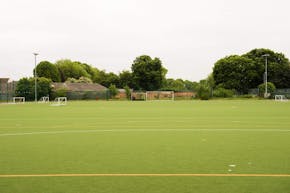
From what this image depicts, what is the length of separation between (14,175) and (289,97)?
58.0 metres

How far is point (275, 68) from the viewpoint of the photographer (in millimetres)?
72312

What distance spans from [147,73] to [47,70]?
2813 centimetres

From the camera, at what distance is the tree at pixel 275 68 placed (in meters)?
72.1

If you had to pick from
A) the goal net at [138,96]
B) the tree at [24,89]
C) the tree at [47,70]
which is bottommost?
the goal net at [138,96]

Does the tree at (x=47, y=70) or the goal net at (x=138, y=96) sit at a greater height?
the tree at (x=47, y=70)

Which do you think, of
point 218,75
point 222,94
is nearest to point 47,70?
point 218,75

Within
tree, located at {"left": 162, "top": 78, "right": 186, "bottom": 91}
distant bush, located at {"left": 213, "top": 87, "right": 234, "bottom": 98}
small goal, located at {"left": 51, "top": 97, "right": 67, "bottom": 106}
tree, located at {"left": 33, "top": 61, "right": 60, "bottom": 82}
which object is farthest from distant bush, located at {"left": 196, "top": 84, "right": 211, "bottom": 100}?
tree, located at {"left": 33, "top": 61, "right": 60, "bottom": 82}

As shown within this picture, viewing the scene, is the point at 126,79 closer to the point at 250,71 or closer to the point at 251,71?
the point at 250,71

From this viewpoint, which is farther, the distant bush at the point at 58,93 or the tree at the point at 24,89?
the distant bush at the point at 58,93

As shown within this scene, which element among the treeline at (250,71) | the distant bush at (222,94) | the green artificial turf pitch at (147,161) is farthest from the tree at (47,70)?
the green artificial turf pitch at (147,161)

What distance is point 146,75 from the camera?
286ft

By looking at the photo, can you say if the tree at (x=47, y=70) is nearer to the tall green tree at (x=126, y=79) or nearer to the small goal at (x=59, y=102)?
the tall green tree at (x=126, y=79)

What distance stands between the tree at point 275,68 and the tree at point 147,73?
22.7 meters

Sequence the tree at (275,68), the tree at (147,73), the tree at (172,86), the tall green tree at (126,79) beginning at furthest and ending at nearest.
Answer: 1. the tall green tree at (126,79)
2. the tree at (147,73)
3. the tree at (172,86)
4. the tree at (275,68)
